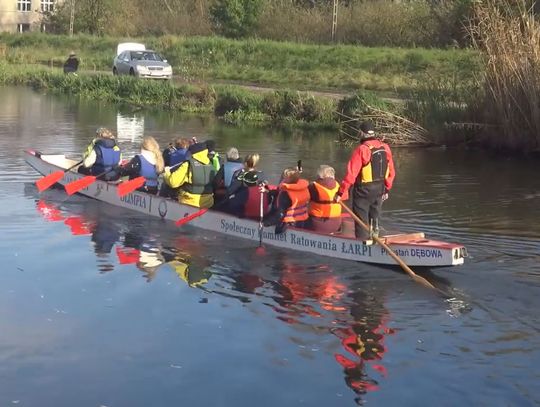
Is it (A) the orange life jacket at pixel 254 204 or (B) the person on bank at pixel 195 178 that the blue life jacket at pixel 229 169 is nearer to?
(B) the person on bank at pixel 195 178

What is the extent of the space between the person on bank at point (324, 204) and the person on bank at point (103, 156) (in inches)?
200

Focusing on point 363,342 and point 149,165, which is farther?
point 149,165

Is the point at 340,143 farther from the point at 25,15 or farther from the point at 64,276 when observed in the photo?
the point at 25,15

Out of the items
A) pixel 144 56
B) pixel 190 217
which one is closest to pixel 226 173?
pixel 190 217

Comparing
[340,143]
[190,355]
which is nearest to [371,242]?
[190,355]

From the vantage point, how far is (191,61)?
46531 millimetres

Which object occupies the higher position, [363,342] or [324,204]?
[324,204]

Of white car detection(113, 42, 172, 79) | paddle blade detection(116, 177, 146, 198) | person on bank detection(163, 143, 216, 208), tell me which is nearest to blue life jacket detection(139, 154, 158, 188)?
paddle blade detection(116, 177, 146, 198)

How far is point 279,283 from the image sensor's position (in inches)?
478

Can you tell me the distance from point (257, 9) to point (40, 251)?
42.9m

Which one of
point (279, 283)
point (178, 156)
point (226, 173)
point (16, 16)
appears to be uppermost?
point (16, 16)

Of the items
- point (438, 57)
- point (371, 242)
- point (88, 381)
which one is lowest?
point (88, 381)

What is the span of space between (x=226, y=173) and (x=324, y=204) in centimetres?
234

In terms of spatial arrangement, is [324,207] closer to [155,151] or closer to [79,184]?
[155,151]
